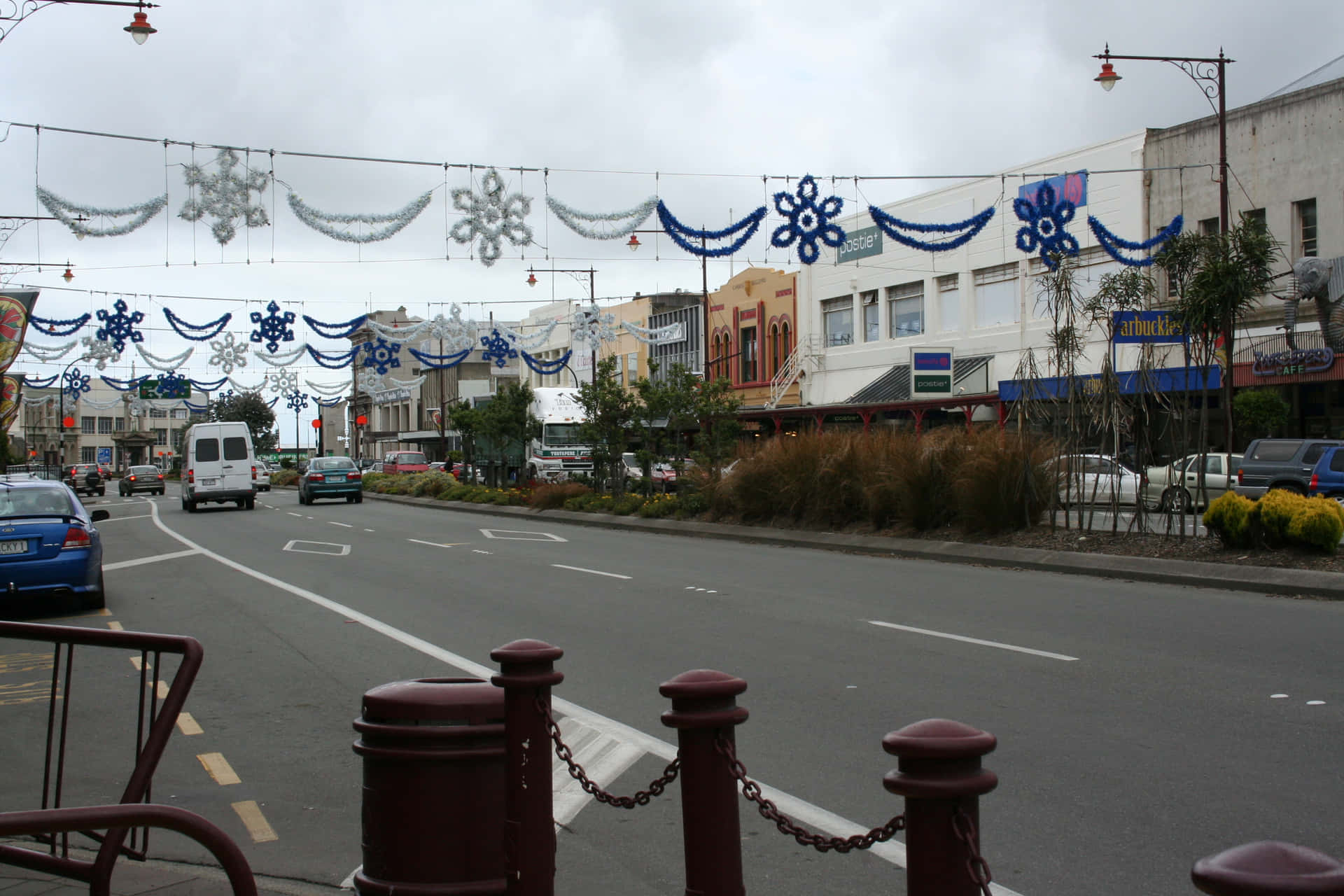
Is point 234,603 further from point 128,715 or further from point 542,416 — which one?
point 542,416

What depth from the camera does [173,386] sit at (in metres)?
45.2

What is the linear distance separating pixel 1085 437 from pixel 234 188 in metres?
13.6

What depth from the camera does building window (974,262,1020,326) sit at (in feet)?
122

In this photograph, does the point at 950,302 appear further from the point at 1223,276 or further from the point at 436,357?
the point at 1223,276

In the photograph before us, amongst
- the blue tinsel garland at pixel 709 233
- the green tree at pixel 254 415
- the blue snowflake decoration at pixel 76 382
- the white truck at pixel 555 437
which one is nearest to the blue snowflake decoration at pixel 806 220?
the blue tinsel garland at pixel 709 233

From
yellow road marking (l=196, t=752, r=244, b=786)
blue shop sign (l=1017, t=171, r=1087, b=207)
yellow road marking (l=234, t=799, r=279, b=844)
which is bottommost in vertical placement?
yellow road marking (l=234, t=799, r=279, b=844)

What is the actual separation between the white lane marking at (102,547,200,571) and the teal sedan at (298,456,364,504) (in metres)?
18.2

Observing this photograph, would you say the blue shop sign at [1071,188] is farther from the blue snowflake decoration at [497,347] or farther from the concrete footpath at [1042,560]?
the blue snowflake decoration at [497,347]

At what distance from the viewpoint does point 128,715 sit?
795 centimetres

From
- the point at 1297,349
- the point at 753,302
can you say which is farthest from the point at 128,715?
the point at 753,302

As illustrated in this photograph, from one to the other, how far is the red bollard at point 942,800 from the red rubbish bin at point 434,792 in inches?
63.2

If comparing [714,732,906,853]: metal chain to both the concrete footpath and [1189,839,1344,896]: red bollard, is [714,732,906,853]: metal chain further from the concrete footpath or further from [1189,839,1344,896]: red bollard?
the concrete footpath

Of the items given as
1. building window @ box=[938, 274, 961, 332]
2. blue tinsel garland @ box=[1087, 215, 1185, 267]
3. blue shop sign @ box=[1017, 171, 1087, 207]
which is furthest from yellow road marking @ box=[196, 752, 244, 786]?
building window @ box=[938, 274, 961, 332]

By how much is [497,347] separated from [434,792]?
35544 mm
